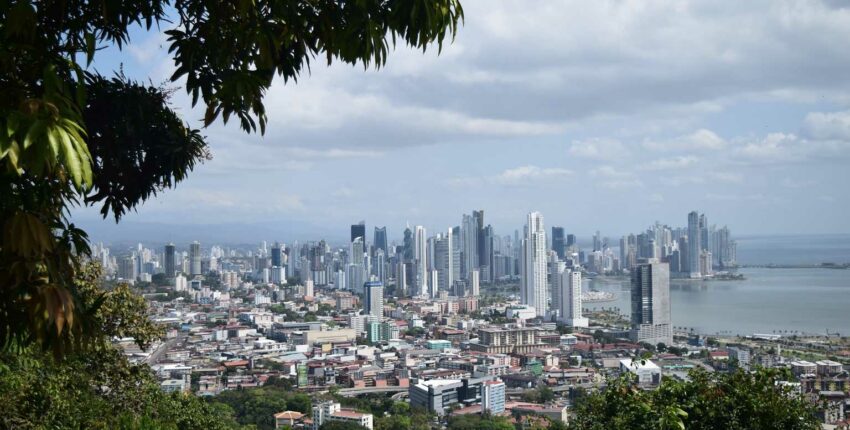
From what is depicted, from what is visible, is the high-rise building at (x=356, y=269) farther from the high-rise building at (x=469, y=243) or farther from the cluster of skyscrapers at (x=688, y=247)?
the cluster of skyscrapers at (x=688, y=247)

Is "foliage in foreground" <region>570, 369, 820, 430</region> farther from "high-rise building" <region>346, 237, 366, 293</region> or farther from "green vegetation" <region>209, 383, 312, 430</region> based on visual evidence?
"high-rise building" <region>346, 237, 366, 293</region>

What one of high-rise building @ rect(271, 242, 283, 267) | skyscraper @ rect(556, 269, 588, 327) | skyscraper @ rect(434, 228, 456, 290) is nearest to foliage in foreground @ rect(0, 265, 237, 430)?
skyscraper @ rect(556, 269, 588, 327)

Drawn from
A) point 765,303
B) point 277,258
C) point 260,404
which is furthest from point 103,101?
point 277,258

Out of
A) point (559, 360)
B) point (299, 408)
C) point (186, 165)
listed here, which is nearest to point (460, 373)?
point (559, 360)

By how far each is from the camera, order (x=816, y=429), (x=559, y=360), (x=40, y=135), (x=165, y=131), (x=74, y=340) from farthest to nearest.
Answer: (x=559, y=360), (x=816, y=429), (x=165, y=131), (x=74, y=340), (x=40, y=135)

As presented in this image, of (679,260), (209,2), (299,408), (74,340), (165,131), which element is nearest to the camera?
(74,340)

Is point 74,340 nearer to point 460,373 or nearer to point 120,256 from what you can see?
point 460,373

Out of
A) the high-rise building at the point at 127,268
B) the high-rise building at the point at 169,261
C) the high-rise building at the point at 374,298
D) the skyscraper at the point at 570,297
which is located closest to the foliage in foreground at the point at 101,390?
the high-rise building at the point at 127,268
